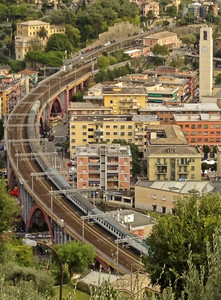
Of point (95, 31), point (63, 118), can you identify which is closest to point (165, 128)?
point (63, 118)

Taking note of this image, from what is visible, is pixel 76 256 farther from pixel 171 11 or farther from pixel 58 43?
Answer: pixel 171 11

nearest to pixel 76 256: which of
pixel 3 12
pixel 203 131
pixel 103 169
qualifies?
pixel 103 169

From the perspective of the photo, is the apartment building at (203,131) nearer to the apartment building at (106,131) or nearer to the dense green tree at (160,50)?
the apartment building at (106,131)

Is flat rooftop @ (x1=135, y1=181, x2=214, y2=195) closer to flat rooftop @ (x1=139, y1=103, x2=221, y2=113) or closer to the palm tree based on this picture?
flat rooftop @ (x1=139, y1=103, x2=221, y2=113)

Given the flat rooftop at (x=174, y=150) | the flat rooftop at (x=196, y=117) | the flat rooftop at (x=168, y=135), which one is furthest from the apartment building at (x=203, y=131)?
the flat rooftop at (x=174, y=150)

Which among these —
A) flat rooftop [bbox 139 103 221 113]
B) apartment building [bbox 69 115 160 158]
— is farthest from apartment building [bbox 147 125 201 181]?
flat rooftop [bbox 139 103 221 113]
